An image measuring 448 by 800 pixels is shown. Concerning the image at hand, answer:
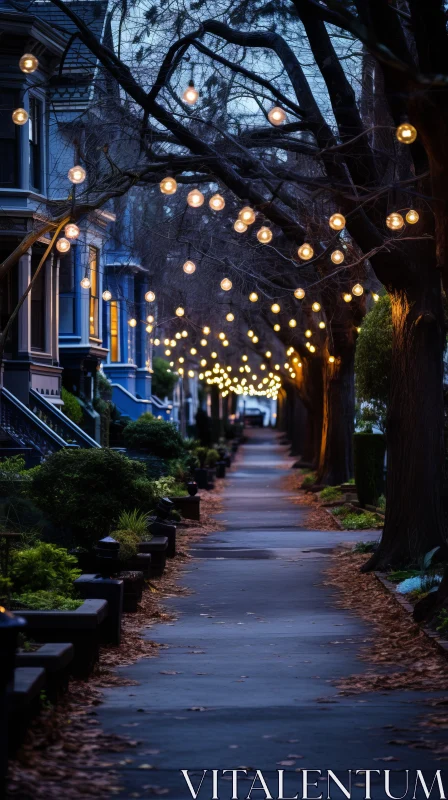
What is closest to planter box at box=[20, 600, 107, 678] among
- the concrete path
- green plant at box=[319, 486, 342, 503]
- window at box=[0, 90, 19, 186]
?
the concrete path

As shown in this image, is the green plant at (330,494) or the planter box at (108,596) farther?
the green plant at (330,494)

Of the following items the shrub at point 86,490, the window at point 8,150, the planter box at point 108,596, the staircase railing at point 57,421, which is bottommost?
the planter box at point 108,596

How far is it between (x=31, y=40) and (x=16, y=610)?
22.0 meters

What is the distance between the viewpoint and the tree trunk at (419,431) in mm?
18406

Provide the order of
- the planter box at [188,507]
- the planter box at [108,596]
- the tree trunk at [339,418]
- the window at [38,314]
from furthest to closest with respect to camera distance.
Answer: the tree trunk at [339,418] → the window at [38,314] → the planter box at [188,507] → the planter box at [108,596]

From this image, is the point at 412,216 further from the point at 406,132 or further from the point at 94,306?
the point at 94,306

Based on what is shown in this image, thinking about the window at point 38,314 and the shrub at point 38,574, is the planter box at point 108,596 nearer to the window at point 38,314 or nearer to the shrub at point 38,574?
the shrub at point 38,574

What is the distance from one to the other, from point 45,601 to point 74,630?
3.33 feet

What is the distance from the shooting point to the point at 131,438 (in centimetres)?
3447

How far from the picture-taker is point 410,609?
49.0 ft

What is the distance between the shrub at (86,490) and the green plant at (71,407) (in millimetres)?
17539

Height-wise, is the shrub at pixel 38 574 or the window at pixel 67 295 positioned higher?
the window at pixel 67 295

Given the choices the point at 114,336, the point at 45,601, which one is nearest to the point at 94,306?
the point at 114,336

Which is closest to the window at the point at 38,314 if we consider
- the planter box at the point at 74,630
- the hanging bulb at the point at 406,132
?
the hanging bulb at the point at 406,132
